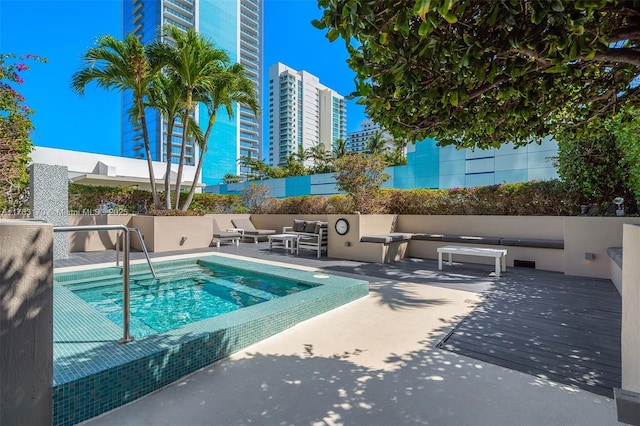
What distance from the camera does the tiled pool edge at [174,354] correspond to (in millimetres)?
1925

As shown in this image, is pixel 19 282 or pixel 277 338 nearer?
pixel 19 282

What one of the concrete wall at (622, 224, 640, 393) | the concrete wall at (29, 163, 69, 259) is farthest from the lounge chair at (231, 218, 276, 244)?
the concrete wall at (622, 224, 640, 393)

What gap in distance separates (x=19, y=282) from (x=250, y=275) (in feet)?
15.2

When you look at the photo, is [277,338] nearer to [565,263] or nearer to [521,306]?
[521,306]

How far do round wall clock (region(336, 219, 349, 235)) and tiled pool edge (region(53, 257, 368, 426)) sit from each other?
4473 millimetres

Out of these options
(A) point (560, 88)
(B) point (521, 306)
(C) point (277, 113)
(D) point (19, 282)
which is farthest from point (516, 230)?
(C) point (277, 113)

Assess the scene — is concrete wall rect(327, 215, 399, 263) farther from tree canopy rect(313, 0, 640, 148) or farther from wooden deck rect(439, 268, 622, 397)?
tree canopy rect(313, 0, 640, 148)

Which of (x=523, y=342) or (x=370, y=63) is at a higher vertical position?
(x=370, y=63)

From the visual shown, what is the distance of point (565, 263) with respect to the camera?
637 centimetres

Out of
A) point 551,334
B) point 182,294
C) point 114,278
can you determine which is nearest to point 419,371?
point 551,334

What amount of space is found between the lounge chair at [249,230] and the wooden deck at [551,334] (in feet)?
28.0

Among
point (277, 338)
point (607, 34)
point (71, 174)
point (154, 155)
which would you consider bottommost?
point (277, 338)

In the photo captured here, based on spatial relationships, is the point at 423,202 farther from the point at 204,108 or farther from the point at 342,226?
the point at 204,108

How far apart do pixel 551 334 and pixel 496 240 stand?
181 inches
